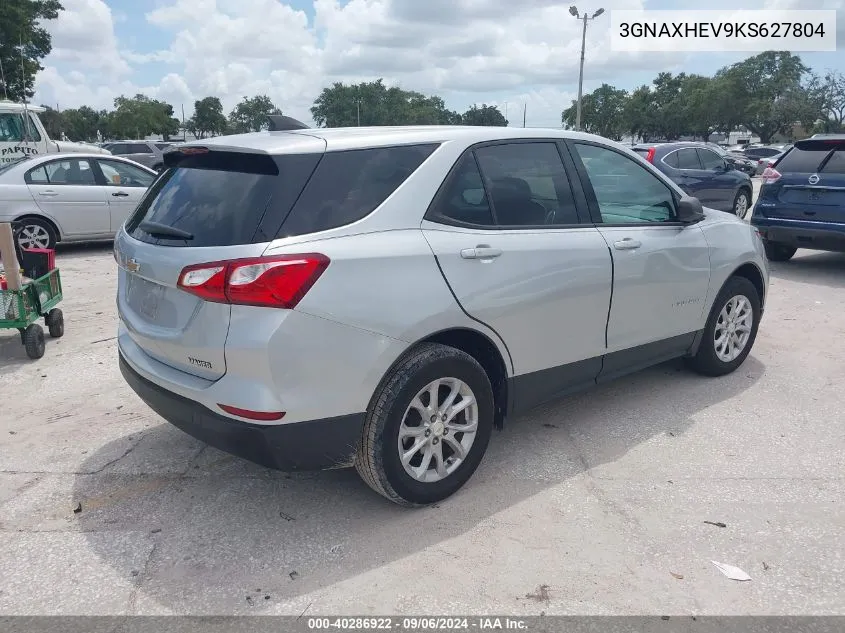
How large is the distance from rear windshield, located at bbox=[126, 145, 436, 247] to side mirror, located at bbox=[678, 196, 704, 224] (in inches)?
77.9

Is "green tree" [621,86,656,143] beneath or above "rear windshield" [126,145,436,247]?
above

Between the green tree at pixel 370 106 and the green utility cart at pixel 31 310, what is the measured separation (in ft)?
177

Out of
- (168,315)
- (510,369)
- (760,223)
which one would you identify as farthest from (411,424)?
(760,223)

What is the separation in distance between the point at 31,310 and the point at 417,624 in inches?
178

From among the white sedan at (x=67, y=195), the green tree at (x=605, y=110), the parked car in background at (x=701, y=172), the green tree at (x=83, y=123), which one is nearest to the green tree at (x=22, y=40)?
the white sedan at (x=67, y=195)

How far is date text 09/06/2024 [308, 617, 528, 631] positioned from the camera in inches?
100.0

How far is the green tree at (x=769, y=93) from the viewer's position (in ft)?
212

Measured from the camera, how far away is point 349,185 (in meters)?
3.05

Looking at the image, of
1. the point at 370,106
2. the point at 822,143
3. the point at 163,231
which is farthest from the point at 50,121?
the point at 370,106

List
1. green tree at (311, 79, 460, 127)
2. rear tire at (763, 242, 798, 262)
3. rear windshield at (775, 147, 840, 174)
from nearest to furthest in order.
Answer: rear windshield at (775, 147, 840, 174) < rear tire at (763, 242, 798, 262) < green tree at (311, 79, 460, 127)

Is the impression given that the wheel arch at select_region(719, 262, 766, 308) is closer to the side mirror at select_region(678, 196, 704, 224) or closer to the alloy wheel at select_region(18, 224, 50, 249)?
the side mirror at select_region(678, 196, 704, 224)

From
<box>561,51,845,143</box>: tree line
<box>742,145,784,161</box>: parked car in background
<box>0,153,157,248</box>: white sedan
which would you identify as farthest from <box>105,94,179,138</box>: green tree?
<box>0,153,157,248</box>: white sedan

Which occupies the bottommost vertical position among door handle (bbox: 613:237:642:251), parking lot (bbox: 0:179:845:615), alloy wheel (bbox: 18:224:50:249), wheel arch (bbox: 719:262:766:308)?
parking lot (bbox: 0:179:845:615)

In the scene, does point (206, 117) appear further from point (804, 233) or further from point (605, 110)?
point (804, 233)
